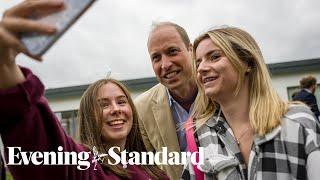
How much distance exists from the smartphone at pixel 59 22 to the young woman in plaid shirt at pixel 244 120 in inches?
56.9

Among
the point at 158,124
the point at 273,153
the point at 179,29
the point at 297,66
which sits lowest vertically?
the point at 297,66

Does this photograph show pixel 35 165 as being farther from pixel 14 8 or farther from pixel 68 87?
pixel 68 87

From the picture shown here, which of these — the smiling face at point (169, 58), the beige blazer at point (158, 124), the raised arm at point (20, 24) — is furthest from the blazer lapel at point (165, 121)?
the raised arm at point (20, 24)

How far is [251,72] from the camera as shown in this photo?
102 inches

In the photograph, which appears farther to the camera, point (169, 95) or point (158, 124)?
point (169, 95)

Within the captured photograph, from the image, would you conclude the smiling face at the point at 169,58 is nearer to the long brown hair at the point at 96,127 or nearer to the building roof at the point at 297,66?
the long brown hair at the point at 96,127

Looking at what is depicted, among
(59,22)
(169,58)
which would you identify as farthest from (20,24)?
(169,58)

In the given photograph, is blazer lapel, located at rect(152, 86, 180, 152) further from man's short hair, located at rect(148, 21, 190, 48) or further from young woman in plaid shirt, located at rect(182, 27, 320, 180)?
young woman in plaid shirt, located at rect(182, 27, 320, 180)

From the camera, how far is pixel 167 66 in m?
3.34

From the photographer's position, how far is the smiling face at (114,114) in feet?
8.87

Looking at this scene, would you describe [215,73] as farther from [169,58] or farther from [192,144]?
[169,58]

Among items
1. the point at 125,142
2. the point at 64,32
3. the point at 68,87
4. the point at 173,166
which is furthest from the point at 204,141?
the point at 68,87

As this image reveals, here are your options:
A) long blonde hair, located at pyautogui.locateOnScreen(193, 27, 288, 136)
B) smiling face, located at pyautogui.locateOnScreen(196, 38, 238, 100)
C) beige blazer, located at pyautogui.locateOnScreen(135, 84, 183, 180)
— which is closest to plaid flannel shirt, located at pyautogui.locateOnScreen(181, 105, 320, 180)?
long blonde hair, located at pyautogui.locateOnScreen(193, 27, 288, 136)

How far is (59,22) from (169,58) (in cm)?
241
